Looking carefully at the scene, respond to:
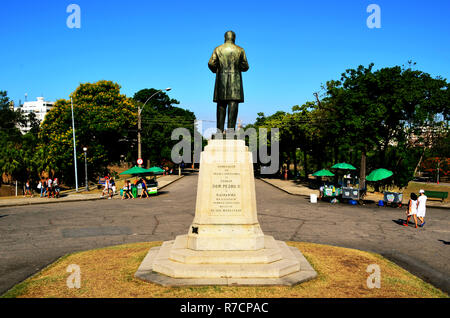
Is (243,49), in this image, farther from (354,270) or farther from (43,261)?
(43,261)

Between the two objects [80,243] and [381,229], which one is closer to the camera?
[80,243]

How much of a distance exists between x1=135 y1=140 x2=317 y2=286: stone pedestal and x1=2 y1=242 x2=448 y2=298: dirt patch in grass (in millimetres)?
271

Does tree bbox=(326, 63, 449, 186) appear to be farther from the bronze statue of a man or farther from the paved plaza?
the bronze statue of a man

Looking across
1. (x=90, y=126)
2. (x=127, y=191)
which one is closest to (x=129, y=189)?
(x=127, y=191)

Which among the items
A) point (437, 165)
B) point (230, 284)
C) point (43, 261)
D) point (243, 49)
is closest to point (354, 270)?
point (230, 284)

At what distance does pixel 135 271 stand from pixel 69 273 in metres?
1.41

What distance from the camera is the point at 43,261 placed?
8617 millimetres

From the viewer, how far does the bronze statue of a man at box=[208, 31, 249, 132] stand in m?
8.46

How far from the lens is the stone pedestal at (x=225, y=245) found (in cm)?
689

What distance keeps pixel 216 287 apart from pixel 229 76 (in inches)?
194

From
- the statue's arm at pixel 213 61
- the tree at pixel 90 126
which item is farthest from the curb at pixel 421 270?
the tree at pixel 90 126

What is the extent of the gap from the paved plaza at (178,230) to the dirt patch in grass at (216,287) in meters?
0.62

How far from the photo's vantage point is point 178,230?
12.3m

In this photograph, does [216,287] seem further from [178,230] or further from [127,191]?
[127,191]
